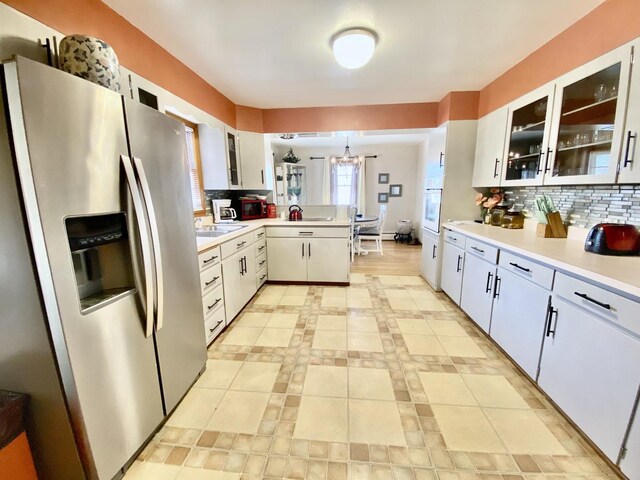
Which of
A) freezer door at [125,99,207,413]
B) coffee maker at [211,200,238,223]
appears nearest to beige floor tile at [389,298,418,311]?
freezer door at [125,99,207,413]

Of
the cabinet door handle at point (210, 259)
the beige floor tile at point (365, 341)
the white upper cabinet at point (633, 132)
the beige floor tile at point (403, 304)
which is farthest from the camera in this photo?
the beige floor tile at point (403, 304)

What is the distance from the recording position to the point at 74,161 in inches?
37.0

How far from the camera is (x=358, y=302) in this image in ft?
9.93

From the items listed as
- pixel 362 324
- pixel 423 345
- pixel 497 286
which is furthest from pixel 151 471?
pixel 497 286

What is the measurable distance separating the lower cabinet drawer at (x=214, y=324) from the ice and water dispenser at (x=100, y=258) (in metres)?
0.97

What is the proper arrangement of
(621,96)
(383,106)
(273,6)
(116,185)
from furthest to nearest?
(383,106) < (273,6) < (621,96) < (116,185)

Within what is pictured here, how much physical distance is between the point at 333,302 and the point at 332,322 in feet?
1.53

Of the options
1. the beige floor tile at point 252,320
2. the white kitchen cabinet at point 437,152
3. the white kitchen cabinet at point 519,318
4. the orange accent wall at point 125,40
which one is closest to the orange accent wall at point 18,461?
the beige floor tile at point 252,320

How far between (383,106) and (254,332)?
3139 mm

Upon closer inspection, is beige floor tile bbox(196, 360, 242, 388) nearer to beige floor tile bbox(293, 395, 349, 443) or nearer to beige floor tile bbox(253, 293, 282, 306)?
beige floor tile bbox(293, 395, 349, 443)

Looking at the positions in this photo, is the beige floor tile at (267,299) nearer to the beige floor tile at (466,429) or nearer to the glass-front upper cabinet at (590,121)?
the beige floor tile at (466,429)

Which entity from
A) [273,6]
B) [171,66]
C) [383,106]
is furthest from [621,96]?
[171,66]

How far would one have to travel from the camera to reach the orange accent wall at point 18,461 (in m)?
0.93

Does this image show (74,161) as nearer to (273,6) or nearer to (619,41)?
(273,6)
